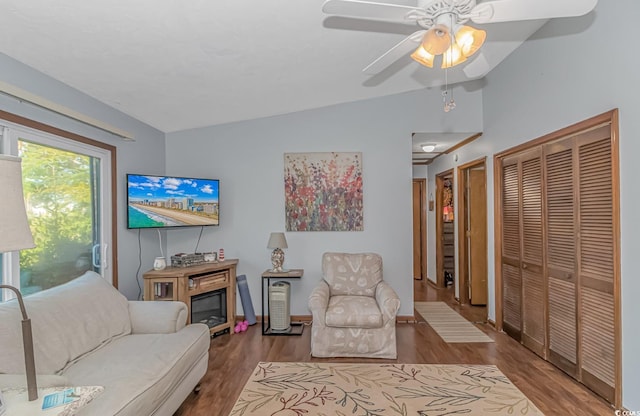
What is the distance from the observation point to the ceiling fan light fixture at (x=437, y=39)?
1.73 meters

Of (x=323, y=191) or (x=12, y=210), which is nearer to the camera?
(x=12, y=210)

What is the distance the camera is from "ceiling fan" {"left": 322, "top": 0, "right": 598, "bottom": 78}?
1627 mm

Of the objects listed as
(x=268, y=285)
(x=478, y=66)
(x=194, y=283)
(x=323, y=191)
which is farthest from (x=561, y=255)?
(x=194, y=283)

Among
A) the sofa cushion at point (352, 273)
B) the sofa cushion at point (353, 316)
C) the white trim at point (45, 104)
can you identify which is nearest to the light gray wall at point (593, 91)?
the sofa cushion at point (353, 316)

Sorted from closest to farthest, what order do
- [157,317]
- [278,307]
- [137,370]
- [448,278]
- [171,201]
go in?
[137,370] < [157,317] < [171,201] < [278,307] < [448,278]

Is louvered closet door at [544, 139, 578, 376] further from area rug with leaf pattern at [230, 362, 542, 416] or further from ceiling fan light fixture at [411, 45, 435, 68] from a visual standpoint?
ceiling fan light fixture at [411, 45, 435, 68]

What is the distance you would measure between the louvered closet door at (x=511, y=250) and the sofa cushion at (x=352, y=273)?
136 centimetres

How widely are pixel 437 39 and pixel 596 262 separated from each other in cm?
197

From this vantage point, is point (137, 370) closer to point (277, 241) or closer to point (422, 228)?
point (277, 241)

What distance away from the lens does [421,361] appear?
10.1ft

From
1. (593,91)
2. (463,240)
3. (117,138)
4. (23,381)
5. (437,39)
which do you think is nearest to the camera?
(23,381)

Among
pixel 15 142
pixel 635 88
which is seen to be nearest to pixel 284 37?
pixel 15 142

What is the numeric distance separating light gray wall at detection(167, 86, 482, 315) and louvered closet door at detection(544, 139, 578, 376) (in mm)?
1495

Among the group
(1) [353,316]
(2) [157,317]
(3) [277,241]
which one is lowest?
(1) [353,316]
